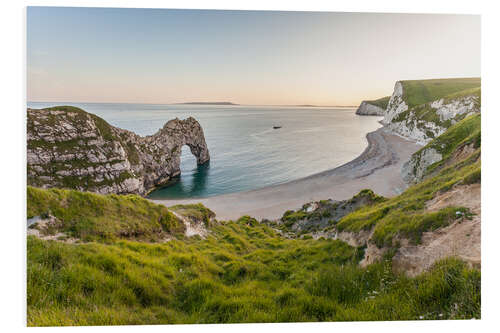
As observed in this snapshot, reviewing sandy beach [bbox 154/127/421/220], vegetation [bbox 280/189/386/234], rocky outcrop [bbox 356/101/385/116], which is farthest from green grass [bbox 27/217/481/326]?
rocky outcrop [bbox 356/101/385/116]

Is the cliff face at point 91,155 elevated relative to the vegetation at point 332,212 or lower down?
elevated

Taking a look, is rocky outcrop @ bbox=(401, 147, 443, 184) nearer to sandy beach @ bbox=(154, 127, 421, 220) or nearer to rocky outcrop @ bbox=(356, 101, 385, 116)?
sandy beach @ bbox=(154, 127, 421, 220)

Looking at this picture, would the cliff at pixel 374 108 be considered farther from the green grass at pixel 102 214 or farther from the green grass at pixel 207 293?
the green grass at pixel 207 293

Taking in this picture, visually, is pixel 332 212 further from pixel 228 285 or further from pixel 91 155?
pixel 91 155

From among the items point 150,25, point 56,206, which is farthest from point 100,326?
point 150,25

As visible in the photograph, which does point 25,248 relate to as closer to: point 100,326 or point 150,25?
point 100,326

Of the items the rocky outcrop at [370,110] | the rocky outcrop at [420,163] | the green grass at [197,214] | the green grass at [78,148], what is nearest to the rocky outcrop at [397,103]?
the rocky outcrop at [420,163]
